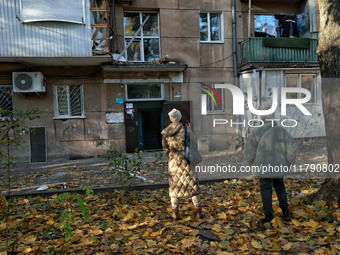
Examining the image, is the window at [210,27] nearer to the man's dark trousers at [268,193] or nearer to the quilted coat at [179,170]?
the quilted coat at [179,170]

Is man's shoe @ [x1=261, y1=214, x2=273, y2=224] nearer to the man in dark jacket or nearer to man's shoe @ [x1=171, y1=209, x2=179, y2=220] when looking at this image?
the man in dark jacket

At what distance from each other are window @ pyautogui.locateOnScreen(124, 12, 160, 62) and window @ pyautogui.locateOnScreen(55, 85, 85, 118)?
2.62m

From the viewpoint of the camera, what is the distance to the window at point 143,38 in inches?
452

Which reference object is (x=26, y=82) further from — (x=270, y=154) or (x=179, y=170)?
(x=270, y=154)

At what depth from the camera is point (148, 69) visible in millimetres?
10789

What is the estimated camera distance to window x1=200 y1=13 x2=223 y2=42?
39.1ft

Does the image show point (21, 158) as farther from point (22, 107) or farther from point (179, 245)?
point (179, 245)

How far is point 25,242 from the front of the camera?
11.4ft

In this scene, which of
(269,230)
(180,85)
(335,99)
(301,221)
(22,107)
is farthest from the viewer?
(180,85)

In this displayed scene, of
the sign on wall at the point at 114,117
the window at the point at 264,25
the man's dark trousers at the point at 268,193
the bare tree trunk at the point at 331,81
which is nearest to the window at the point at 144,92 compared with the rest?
the sign on wall at the point at 114,117

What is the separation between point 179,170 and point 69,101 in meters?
8.35

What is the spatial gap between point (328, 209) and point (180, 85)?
8.37 m

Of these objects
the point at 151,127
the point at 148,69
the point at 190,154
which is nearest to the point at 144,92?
the point at 148,69

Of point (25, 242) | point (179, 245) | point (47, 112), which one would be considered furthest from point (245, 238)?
point (47, 112)
